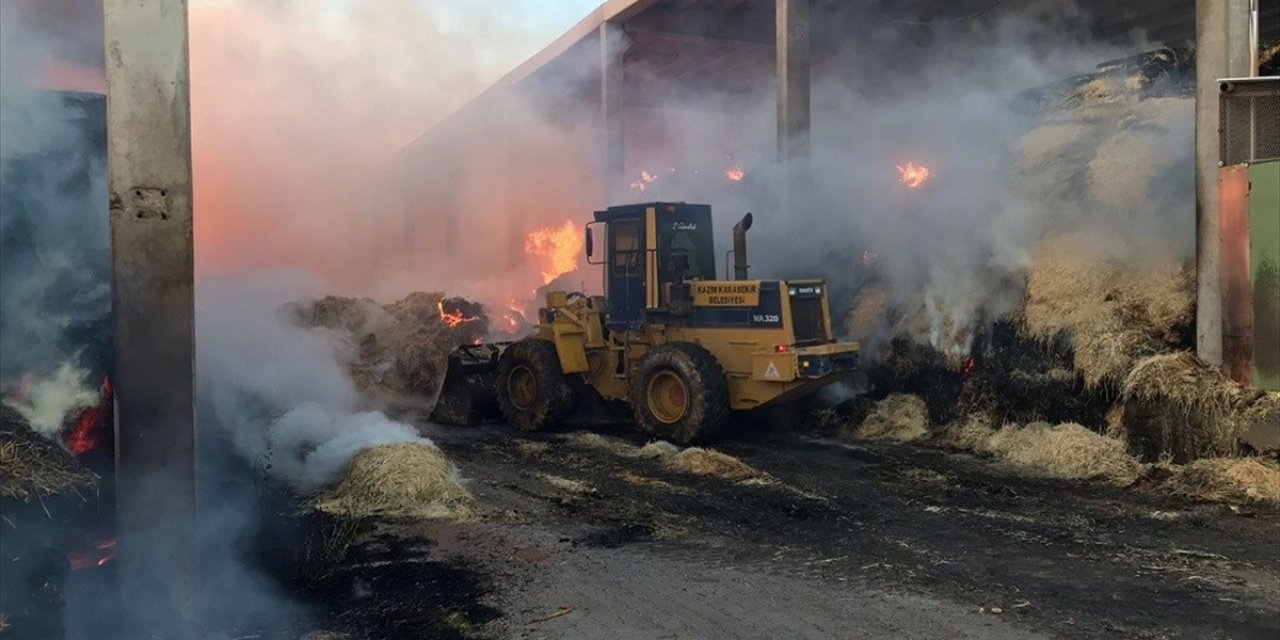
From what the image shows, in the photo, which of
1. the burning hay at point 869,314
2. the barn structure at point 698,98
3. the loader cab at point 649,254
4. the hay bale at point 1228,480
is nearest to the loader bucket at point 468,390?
the loader cab at point 649,254

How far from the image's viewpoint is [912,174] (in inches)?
586

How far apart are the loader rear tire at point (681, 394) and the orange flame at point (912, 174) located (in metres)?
5.92

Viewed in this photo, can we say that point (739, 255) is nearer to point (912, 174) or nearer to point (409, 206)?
point (912, 174)

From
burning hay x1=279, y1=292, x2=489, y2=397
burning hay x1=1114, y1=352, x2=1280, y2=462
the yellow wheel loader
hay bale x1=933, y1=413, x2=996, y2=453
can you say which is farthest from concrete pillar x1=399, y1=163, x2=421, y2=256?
burning hay x1=1114, y1=352, x2=1280, y2=462

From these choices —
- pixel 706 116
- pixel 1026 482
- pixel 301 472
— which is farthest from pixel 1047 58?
pixel 301 472

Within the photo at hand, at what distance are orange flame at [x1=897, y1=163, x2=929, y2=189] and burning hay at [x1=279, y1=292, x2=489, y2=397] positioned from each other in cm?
775

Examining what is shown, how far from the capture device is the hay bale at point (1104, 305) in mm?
9156

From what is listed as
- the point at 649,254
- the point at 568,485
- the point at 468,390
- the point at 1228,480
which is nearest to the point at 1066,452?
the point at 1228,480

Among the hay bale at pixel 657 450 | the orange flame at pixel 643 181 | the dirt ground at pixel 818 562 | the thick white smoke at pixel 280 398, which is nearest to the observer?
the dirt ground at pixel 818 562

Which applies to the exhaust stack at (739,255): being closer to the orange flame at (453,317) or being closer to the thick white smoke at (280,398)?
the thick white smoke at (280,398)

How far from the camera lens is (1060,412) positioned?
378 inches

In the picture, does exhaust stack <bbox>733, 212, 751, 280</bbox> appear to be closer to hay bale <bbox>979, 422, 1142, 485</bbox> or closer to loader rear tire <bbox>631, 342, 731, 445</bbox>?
loader rear tire <bbox>631, 342, 731, 445</bbox>

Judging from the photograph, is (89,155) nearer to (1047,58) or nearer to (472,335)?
(472,335)

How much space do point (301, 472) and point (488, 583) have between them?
3.56 meters
